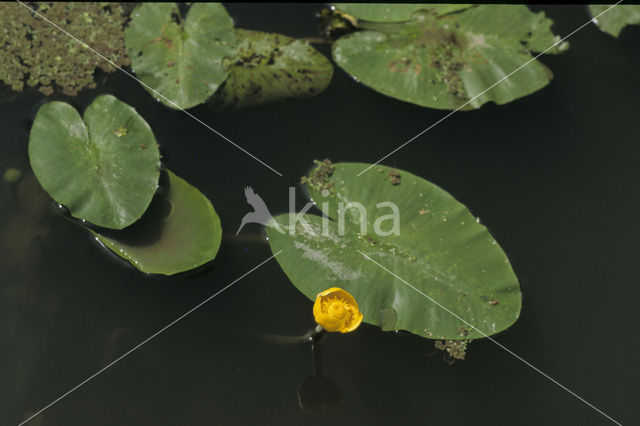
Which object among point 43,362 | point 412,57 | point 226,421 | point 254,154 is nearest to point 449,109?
point 412,57

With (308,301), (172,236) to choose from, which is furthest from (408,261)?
(172,236)

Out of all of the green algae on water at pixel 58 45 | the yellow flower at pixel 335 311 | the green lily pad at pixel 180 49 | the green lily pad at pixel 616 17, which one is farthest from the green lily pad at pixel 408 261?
the green lily pad at pixel 616 17

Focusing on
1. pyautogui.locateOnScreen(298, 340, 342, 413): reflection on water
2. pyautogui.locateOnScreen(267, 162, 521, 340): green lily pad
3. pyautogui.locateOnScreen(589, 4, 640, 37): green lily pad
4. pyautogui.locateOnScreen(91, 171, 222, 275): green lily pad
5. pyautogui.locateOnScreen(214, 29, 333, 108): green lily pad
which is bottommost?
pyautogui.locateOnScreen(298, 340, 342, 413): reflection on water

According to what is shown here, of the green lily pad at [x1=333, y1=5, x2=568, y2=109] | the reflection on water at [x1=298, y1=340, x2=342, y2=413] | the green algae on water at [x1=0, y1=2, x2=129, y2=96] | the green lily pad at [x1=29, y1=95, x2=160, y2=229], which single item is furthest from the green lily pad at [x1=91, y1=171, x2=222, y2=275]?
the green lily pad at [x1=333, y1=5, x2=568, y2=109]

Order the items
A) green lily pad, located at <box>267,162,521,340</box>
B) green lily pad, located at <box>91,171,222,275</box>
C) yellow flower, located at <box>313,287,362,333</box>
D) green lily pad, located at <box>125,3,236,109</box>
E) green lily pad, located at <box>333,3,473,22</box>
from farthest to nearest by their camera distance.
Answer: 1. green lily pad, located at <box>333,3,473,22</box>
2. green lily pad, located at <box>125,3,236,109</box>
3. green lily pad, located at <box>91,171,222,275</box>
4. green lily pad, located at <box>267,162,521,340</box>
5. yellow flower, located at <box>313,287,362,333</box>

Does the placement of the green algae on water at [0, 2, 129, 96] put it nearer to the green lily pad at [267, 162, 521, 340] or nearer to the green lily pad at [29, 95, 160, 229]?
the green lily pad at [29, 95, 160, 229]

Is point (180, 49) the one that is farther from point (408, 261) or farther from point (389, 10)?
point (408, 261)

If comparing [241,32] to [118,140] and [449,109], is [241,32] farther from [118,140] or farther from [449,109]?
[449,109]
